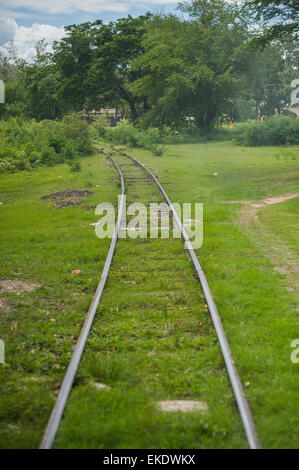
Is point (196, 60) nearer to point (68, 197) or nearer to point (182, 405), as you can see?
point (68, 197)

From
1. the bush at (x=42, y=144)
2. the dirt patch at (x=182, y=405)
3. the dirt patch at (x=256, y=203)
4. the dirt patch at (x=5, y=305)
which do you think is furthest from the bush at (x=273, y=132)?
the dirt patch at (x=182, y=405)

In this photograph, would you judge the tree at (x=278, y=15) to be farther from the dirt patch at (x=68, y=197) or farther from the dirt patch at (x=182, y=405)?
the dirt patch at (x=182, y=405)

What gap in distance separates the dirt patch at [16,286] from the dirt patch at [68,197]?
573cm

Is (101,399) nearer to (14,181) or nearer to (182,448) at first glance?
(182,448)

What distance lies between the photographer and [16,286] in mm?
6680

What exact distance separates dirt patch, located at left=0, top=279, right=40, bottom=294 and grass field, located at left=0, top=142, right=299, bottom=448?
0.43ft

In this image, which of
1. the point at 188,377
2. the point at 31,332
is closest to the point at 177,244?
the point at 31,332

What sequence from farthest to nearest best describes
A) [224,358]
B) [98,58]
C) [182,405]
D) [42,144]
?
Result: [98,58], [42,144], [224,358], [182,405]

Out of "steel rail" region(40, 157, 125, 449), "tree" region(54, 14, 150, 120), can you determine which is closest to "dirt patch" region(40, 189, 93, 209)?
"steel rail" region(40, 157, 125, 449)

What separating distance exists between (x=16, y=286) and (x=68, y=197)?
736 centimetres

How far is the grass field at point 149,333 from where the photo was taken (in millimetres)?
3506

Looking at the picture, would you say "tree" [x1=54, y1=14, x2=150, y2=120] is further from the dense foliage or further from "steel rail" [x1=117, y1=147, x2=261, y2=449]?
"steel rail" [x1=117, y1=147, x2=261, y2=449]

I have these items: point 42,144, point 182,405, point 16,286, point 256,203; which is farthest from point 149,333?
point 42,144

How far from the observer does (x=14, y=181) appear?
59.3 feet
